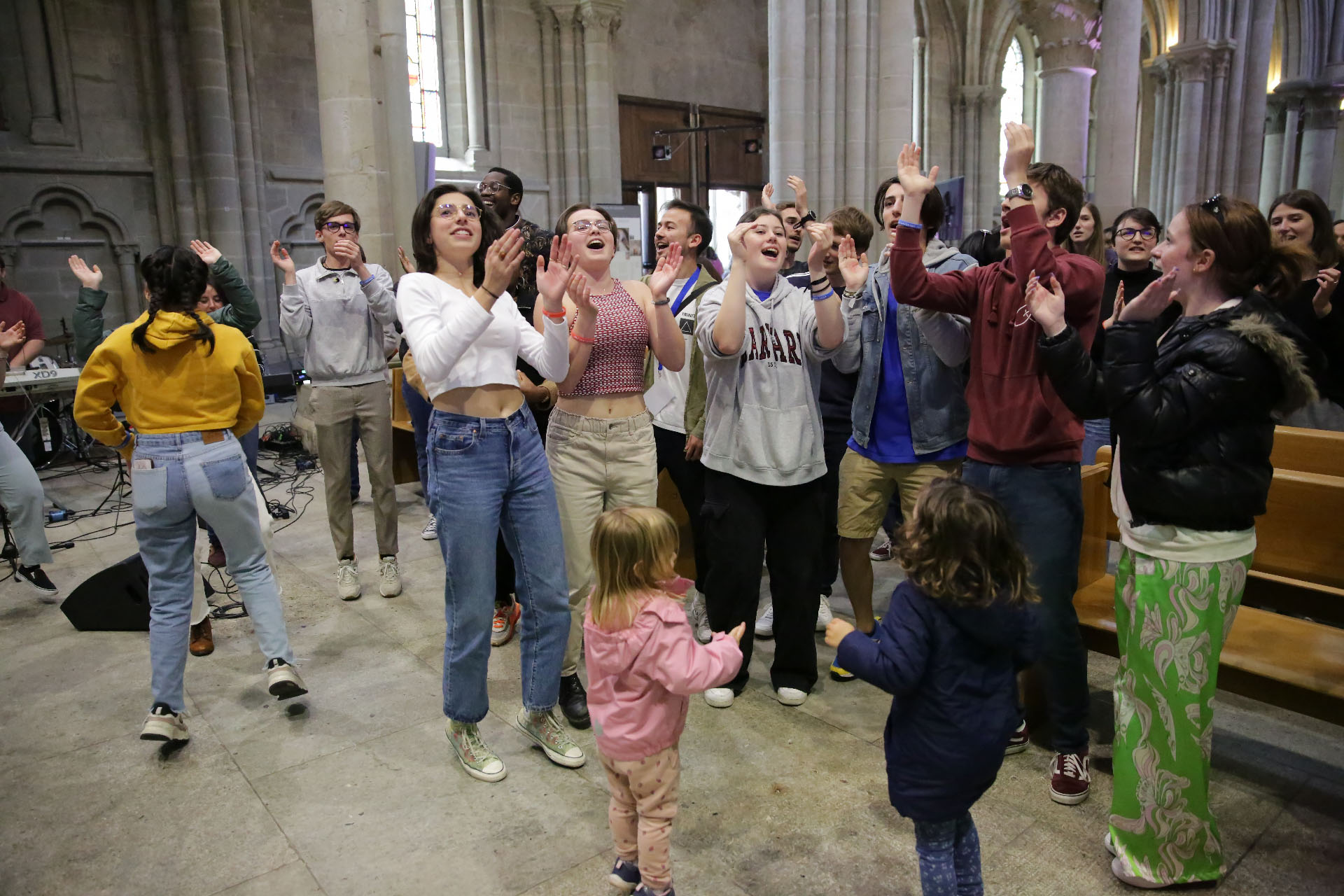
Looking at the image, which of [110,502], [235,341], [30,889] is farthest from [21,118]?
[30,889]

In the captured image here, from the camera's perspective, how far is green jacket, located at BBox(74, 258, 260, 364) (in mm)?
4312

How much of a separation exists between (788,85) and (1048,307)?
29.6ft

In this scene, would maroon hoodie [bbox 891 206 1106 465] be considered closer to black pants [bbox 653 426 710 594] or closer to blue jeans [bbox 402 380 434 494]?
black pants [bbox 653 426 710 594]

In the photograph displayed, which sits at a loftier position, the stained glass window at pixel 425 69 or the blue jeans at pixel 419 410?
the stained glass window at pixel 425 69

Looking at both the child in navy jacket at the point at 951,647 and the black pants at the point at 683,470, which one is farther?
the black pants at the point at 683,470

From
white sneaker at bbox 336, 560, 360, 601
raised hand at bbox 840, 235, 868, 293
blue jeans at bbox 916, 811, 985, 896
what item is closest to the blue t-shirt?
raised hand at bbox 840, 235, 868, 293

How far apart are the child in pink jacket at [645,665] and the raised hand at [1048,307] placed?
112 centimetres

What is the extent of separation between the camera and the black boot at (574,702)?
139 inches

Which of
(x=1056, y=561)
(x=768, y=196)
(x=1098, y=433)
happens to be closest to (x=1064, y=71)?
(x=1098, y=433)

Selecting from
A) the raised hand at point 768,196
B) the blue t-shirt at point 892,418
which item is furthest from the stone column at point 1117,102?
the blue t-shirt at point 892,418

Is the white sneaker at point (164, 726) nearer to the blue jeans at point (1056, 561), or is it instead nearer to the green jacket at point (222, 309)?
the green jacket at point (222, 309)

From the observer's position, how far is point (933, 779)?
210 cm

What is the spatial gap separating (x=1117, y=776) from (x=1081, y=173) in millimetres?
13411

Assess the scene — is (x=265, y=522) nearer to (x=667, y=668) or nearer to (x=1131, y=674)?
(x=667, y=668)
